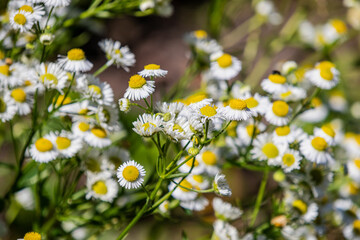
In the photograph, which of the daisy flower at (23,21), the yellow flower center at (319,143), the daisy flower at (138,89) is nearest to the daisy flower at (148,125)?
the daisy flower at (138,89)

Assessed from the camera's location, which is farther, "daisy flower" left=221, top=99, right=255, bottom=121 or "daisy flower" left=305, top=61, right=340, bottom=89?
"daisy flower" left=305, top=61, right=340, bottom=89

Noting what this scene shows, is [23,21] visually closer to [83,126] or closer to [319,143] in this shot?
[83,126]

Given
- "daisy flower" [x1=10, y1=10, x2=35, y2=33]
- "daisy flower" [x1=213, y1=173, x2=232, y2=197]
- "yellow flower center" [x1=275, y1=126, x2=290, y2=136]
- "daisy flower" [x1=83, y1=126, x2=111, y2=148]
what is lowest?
"yellow flower center" [x1=275, y1=126, x2=290, y2=136]

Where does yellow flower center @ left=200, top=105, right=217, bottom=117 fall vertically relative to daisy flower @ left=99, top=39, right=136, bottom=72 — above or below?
above

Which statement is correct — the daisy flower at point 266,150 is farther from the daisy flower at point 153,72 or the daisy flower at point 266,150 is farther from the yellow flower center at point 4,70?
the yellow flower center at point 4,70

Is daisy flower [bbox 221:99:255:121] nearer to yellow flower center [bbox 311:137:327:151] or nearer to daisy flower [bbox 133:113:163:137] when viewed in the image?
daisy flower [bbox 133:113:163:137]

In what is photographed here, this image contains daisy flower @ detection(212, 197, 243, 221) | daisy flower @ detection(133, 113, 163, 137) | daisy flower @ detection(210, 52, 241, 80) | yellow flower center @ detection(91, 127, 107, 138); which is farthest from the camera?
daisy flower @ detection(210, 52, 241, 80)

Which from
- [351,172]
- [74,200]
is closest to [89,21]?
[74,200]

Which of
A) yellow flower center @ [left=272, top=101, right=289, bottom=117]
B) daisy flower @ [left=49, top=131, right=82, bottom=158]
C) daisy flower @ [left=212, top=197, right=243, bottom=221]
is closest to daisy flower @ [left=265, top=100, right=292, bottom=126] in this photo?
yellow flower center @ [left=272, top=101, right=289, bottom=117]
